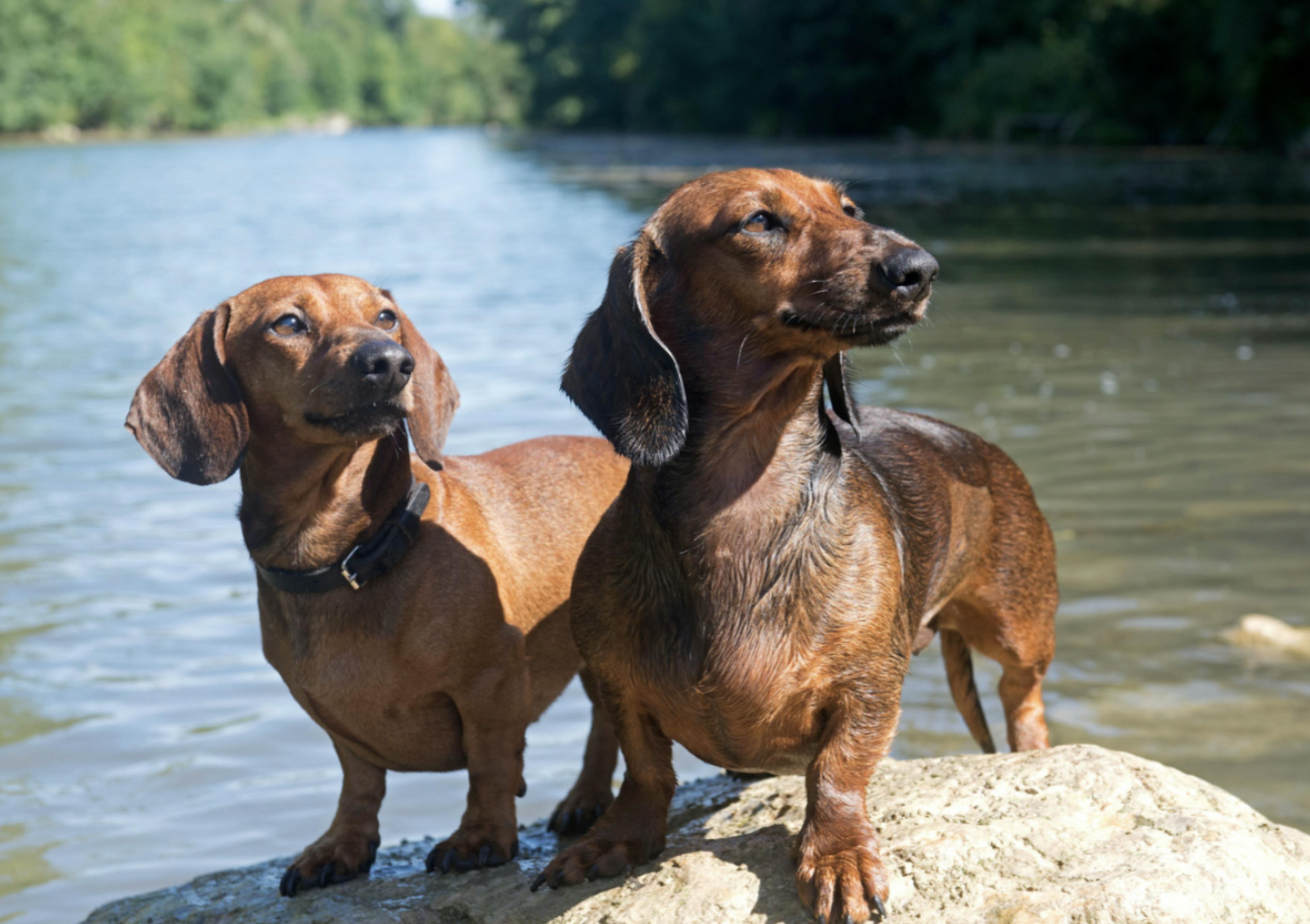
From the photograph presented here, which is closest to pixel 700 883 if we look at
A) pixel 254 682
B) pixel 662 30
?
pixel 254 682

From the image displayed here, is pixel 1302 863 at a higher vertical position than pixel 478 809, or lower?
higher

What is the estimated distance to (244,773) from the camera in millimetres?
5246

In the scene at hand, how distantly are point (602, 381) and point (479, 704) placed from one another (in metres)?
1.09

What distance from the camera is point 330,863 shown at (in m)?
3.86

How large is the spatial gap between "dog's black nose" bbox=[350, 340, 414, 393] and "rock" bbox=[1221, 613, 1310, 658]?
152 inches

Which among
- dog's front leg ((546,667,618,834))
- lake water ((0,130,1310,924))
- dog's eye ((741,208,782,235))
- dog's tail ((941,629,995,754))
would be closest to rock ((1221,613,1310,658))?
lake water ((0,130,1310,924))

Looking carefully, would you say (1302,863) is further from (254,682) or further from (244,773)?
(254,682)

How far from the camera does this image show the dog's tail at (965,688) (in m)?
4.64

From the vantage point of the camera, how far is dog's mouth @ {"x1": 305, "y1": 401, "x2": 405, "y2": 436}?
374 cm

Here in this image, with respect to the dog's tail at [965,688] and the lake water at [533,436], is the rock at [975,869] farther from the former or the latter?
the lake water at [533,436]

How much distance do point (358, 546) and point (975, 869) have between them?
5.79ft

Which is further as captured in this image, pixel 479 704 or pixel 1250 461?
pixel 1250 461

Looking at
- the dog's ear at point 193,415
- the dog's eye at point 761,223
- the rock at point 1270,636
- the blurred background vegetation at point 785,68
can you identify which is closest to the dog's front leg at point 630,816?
the dog's eye at point 761,223

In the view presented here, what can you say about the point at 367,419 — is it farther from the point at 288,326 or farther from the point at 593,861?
the point at 593,861
